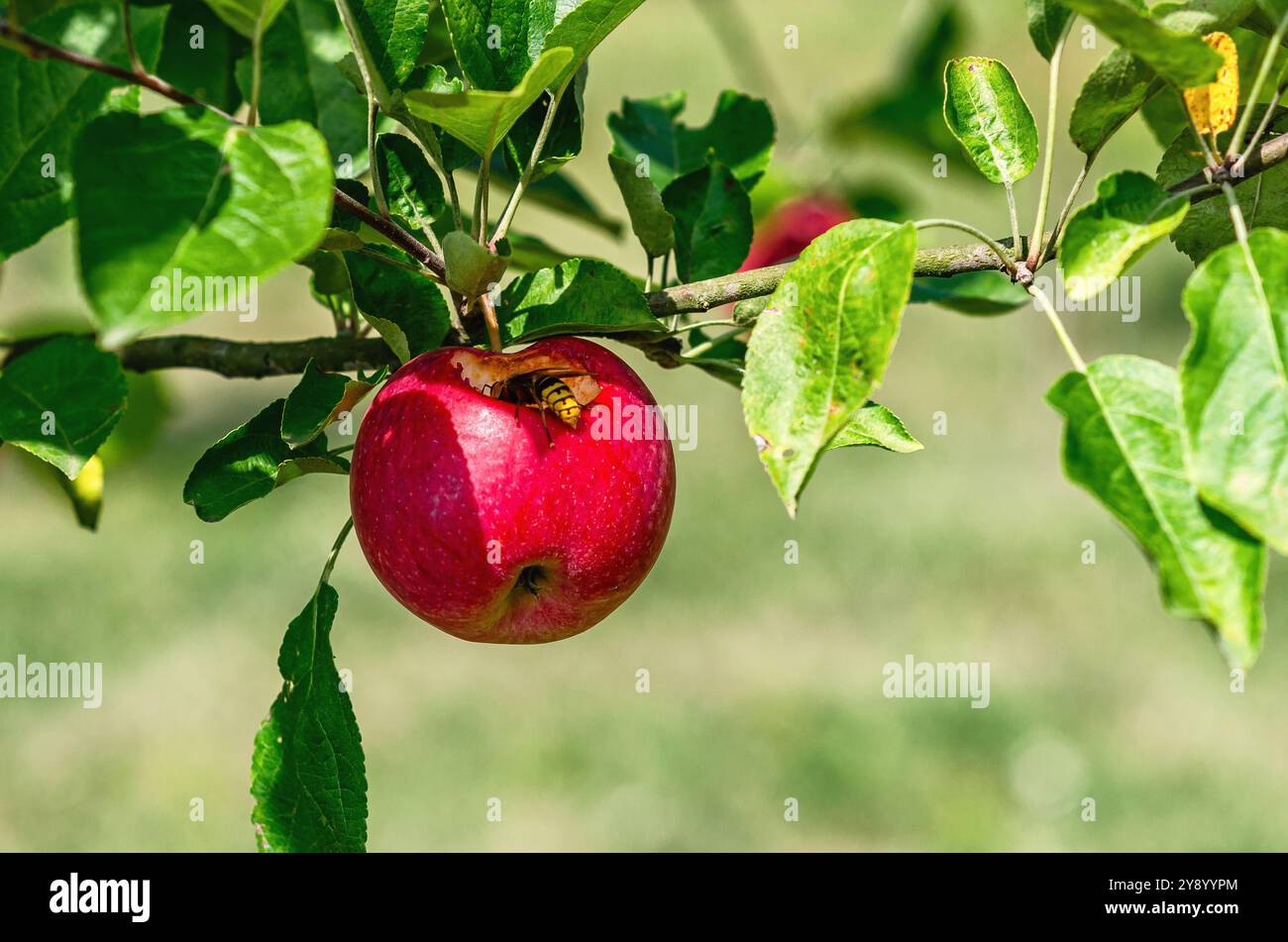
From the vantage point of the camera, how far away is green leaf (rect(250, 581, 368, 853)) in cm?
109

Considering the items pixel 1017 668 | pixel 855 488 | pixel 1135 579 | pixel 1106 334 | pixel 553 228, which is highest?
pixel 553 228

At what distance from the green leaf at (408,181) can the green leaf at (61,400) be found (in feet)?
0.90

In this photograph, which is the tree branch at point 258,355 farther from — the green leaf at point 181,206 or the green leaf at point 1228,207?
the green leaf at point 1228,207

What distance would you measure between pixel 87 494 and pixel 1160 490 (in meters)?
1.20

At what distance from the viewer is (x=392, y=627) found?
4277 mm

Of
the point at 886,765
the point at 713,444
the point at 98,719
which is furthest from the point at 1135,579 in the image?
the point at 98,719

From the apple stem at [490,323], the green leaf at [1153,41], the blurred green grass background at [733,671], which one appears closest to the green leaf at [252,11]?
the apple stem at [490,323]

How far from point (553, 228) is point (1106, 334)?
3091 mm

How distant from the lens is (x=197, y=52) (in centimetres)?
135

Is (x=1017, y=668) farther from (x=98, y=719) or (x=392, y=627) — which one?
(x=98, y=719)

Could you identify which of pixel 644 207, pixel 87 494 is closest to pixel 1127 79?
pixel 644 207

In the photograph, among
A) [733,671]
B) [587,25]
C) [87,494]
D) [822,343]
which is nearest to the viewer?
[822,343]

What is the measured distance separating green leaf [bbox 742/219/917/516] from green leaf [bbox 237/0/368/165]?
65 centimetres

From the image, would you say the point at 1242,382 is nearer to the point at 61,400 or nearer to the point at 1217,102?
the point at 1217,102
